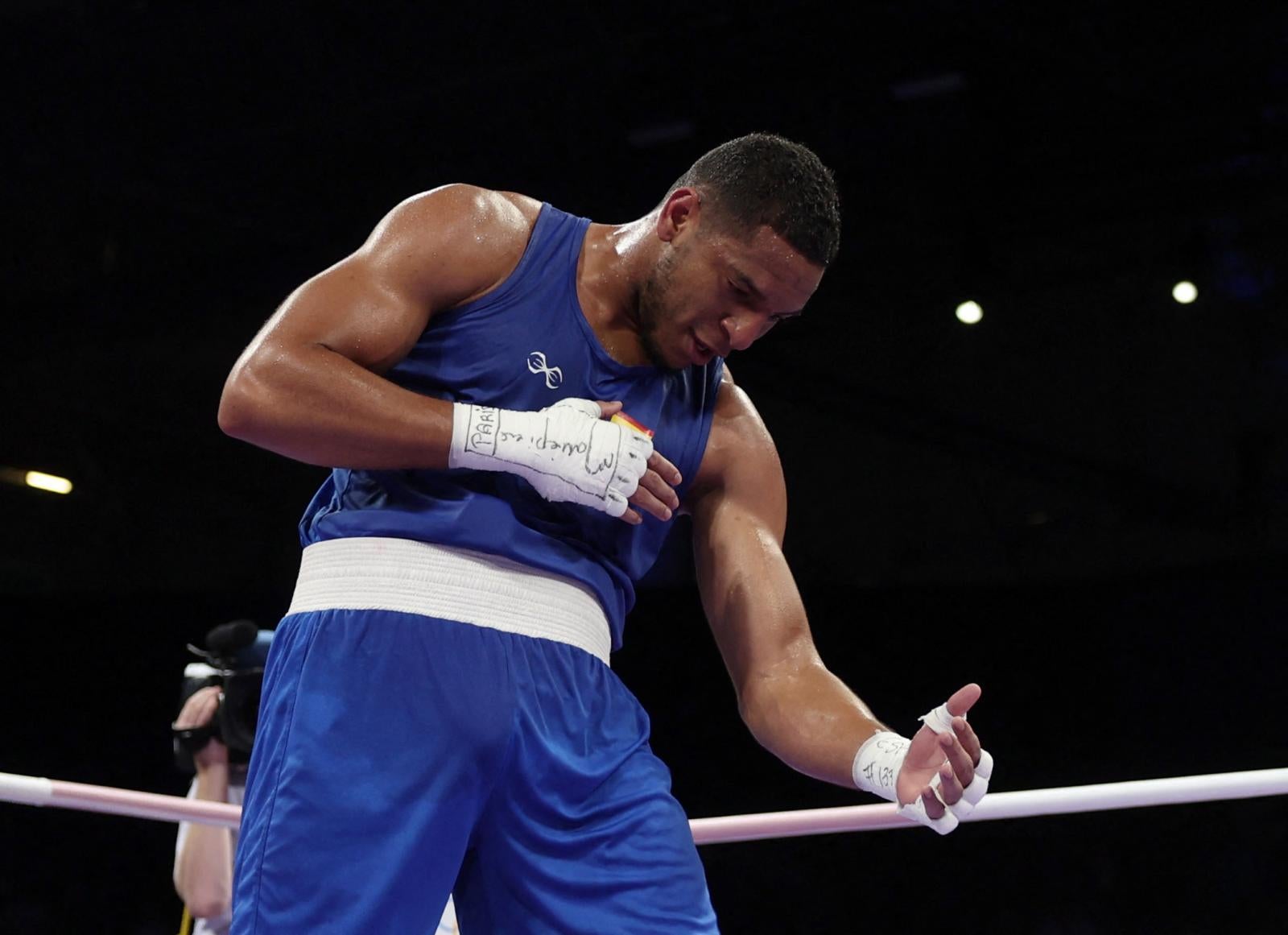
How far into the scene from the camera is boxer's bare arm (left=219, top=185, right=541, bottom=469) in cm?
147

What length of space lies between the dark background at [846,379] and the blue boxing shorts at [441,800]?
12.9 feet

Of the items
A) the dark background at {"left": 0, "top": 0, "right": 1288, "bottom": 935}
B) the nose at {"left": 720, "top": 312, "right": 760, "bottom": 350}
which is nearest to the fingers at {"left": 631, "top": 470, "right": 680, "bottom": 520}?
the nose at {"left": 720, "top": 312, "right": 760, "bottom": 350}

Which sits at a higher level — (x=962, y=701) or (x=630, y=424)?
(x=630, y=424)

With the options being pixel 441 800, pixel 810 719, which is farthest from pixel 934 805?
pixel 441 800

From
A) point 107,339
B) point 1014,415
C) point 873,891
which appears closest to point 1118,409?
point 1014,415

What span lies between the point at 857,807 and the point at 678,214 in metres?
1.04

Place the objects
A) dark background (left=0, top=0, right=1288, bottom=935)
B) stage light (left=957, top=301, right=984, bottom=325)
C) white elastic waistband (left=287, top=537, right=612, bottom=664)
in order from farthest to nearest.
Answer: stage light (left=957, top=301, right=984, bottom=325) → dark background (left=0, top=0, right=1288, bottom=935) → white elastic waistband (left=287, top=537, right=612, bottom=664)

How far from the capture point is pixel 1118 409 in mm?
6391

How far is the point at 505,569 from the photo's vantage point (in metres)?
1.57

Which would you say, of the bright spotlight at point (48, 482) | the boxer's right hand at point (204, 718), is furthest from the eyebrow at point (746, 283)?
the bright spotlight at point (48, 482)

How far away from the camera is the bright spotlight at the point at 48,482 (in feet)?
22.4

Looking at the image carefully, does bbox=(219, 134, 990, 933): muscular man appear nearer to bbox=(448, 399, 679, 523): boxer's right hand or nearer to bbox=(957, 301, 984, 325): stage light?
bbox=(448, 399, 679, 523): boxer's right hand

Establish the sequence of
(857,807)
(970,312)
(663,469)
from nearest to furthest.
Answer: (663,469) → (857,807) → (970,312)

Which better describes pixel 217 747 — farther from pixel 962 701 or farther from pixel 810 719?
pixel 962 701
